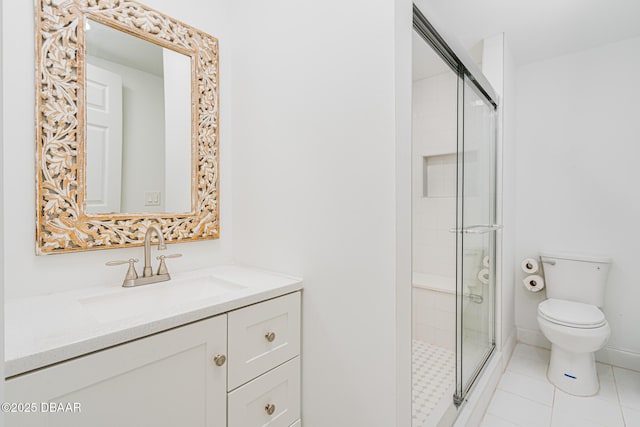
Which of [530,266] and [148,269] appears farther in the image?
[530,266]

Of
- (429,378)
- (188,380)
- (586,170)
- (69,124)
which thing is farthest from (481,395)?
(69,124)

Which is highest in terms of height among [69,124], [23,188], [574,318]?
[69,124]

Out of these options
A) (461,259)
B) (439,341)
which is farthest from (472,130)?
(439,341)

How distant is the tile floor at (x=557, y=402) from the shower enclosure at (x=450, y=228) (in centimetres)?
22

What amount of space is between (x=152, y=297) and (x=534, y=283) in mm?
2665

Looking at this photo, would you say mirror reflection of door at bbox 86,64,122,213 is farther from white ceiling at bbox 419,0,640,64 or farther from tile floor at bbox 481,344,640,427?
tile floor at bbox 481,344,640,427

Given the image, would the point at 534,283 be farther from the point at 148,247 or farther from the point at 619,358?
the point at 148,247

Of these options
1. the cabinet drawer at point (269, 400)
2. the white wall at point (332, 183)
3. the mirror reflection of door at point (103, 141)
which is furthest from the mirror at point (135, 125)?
the cabinet drawer at point (269, 400)

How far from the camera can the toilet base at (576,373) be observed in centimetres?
199

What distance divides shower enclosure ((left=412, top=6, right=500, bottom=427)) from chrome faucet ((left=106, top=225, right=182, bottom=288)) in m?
1.17

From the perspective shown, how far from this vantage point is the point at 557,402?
1929mm

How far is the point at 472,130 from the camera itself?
1.91 meters

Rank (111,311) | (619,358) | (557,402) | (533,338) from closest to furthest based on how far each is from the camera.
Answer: (111,311)
(557,402)
(619,358)
(533,338)

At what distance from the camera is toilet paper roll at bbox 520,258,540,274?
8.24 ft
